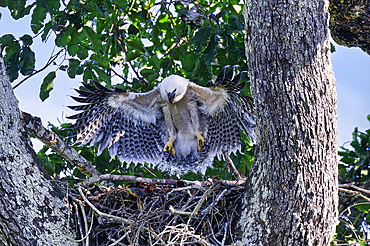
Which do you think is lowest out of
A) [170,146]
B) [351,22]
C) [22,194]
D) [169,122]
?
[22,194]

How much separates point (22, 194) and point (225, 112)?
2.46 metres

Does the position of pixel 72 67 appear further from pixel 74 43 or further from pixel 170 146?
pixel 170 146

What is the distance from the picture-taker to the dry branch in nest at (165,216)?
8.56 feet

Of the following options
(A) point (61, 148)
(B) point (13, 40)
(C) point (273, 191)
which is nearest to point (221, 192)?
(C) point (273, 191)

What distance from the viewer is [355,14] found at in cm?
323

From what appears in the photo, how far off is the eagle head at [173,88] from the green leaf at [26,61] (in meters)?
1.32

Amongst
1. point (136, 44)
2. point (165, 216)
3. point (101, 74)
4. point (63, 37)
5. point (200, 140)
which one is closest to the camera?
point (165, 216)

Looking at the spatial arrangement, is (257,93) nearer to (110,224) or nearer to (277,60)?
(277,60)

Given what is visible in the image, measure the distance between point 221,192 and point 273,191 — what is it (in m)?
0.54

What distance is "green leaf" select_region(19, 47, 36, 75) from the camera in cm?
345

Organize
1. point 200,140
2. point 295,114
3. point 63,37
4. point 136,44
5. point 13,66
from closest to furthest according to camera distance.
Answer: point 295,114 < point 13,66 < point 63,37 < point 136,44 < point 200,140

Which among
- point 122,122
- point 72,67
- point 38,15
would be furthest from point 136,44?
point 38,15

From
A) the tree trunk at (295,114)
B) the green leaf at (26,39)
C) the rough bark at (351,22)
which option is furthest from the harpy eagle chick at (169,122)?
the tree trunk at (295,114)

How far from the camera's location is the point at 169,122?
4508 mm
